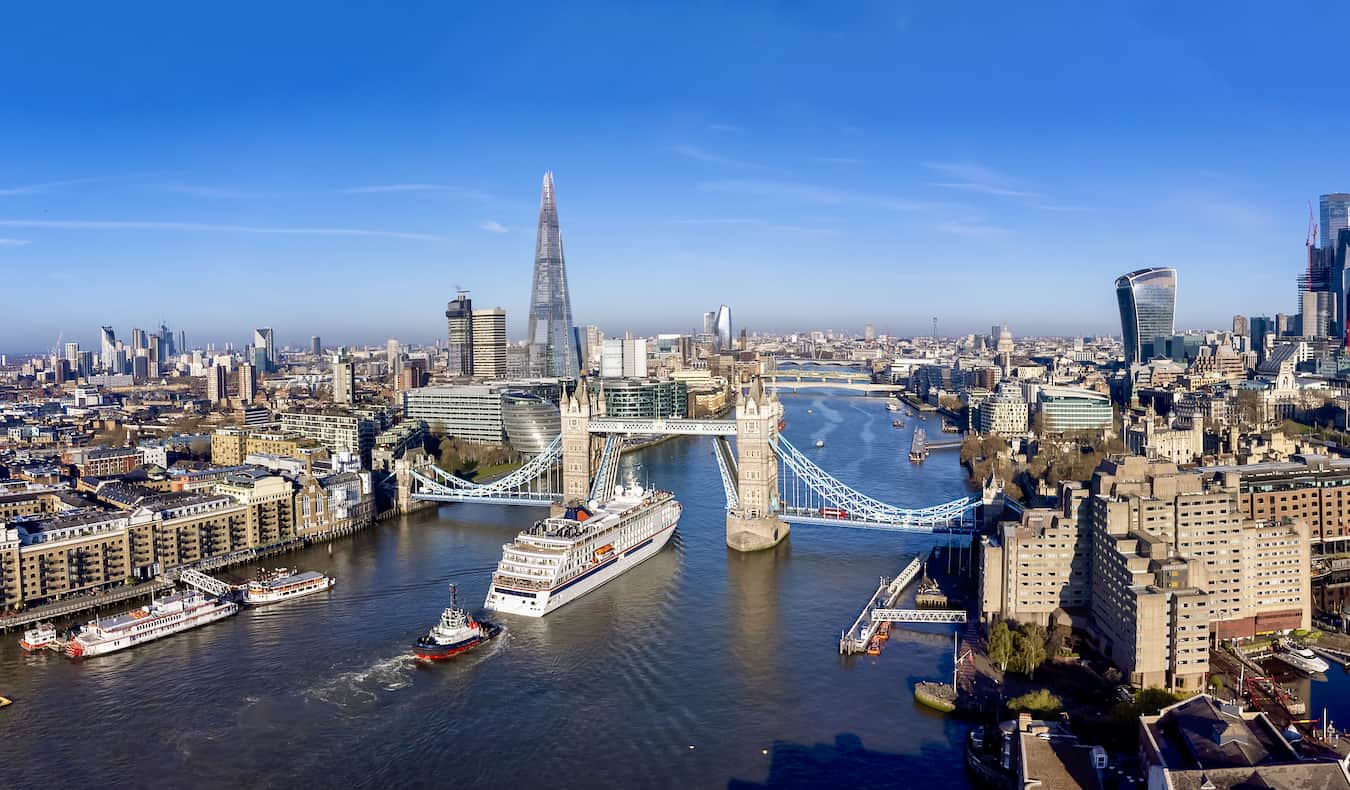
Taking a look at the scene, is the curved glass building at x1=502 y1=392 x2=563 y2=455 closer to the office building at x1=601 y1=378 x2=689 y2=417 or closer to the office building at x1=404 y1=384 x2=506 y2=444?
the office building at x1=404 y1=384 x2=506 y2=444

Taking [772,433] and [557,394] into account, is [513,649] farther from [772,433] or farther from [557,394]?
[557,394]

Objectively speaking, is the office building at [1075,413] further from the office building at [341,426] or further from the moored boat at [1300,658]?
the moored boat at [1300,658]

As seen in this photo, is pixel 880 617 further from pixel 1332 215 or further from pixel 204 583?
pixel 1332 215

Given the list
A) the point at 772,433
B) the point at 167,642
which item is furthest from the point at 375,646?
the point at 772,433

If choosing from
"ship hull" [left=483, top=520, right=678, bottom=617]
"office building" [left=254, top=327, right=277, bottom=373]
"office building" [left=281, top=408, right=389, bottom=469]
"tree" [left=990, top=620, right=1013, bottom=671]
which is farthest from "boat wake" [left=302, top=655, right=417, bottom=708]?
"office building" [left=254, top=327, right=277, bottom=373]

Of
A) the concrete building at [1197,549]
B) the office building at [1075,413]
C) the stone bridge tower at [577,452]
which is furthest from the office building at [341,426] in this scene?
the office building at [1075,413]
